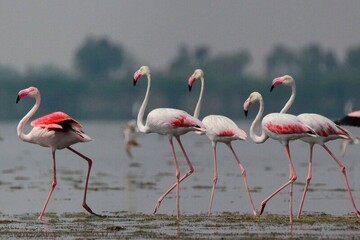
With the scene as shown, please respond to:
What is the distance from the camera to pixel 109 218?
41.1ft

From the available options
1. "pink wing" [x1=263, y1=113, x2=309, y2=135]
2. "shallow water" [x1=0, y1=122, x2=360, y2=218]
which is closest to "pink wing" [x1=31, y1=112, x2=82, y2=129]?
"shallow water" [x1=0, y1=122, x2=360, y2=218]

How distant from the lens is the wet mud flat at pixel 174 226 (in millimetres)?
10586

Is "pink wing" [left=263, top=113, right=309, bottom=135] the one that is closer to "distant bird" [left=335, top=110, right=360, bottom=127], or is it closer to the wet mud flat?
the wet mud flat

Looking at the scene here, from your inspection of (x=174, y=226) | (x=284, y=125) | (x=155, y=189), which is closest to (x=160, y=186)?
(x=155, y=189)

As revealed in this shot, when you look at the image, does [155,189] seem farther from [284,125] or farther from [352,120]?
[284,125]

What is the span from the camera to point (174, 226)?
1148 cm

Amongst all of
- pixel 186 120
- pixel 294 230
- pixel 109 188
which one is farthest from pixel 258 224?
pixel 109 188

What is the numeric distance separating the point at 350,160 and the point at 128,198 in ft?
45.4

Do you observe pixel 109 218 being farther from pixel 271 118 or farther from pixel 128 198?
pixel 128 198

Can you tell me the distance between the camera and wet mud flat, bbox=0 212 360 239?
34.7 ft

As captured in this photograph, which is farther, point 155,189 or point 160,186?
point 160,186

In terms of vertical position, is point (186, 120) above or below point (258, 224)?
above

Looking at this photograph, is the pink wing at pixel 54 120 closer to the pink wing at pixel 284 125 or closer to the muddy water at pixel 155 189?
the muddy water at pixel 155 189

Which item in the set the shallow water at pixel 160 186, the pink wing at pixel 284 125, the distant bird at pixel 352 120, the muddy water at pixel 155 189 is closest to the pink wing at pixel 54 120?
the muddy water at pixel 155 189
